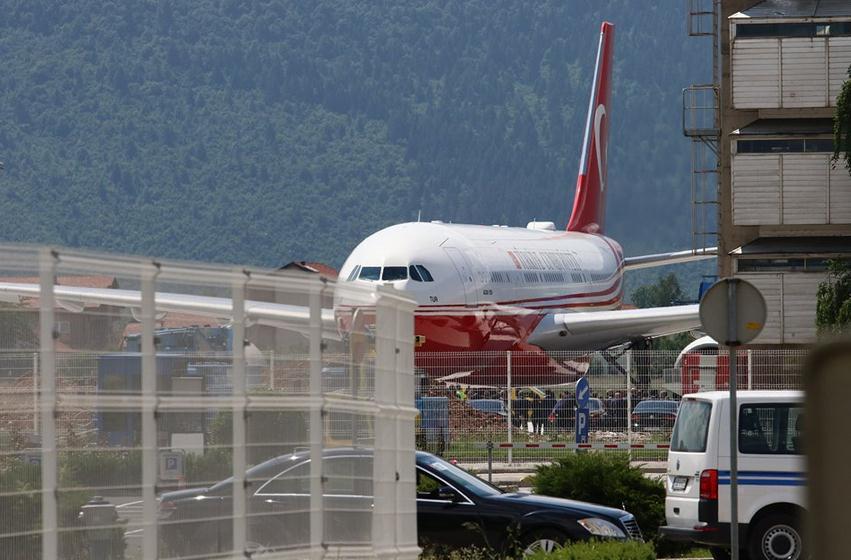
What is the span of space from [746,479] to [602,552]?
9.00 feet

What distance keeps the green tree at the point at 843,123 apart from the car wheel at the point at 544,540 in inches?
835

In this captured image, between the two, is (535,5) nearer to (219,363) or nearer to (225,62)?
(225,62)

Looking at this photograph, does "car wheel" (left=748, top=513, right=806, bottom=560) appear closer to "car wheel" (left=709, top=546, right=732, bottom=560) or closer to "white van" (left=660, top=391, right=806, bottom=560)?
"white van" (left=660, top=391, right=806, bottom=560)

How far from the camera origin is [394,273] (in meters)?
34.2

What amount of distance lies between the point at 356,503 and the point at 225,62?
19257cm

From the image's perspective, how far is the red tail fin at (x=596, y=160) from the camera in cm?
5441

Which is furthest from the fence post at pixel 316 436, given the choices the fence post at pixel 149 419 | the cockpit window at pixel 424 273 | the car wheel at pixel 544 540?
the cockpit window at pixel 424 273

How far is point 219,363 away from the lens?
573cm

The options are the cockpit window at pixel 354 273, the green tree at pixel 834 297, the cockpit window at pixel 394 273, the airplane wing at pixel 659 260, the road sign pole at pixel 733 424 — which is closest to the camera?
the road sign pole at pixel 733 424

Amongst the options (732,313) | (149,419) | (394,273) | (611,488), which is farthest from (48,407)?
(394,273)

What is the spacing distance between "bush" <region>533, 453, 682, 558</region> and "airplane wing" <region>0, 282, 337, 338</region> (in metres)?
9.55

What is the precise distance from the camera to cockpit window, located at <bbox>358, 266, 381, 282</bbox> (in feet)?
113

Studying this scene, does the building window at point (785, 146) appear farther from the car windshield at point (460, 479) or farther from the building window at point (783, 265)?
the car windshield at point (460, 479)

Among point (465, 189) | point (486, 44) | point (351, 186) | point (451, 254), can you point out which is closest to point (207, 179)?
point (351, 186)
